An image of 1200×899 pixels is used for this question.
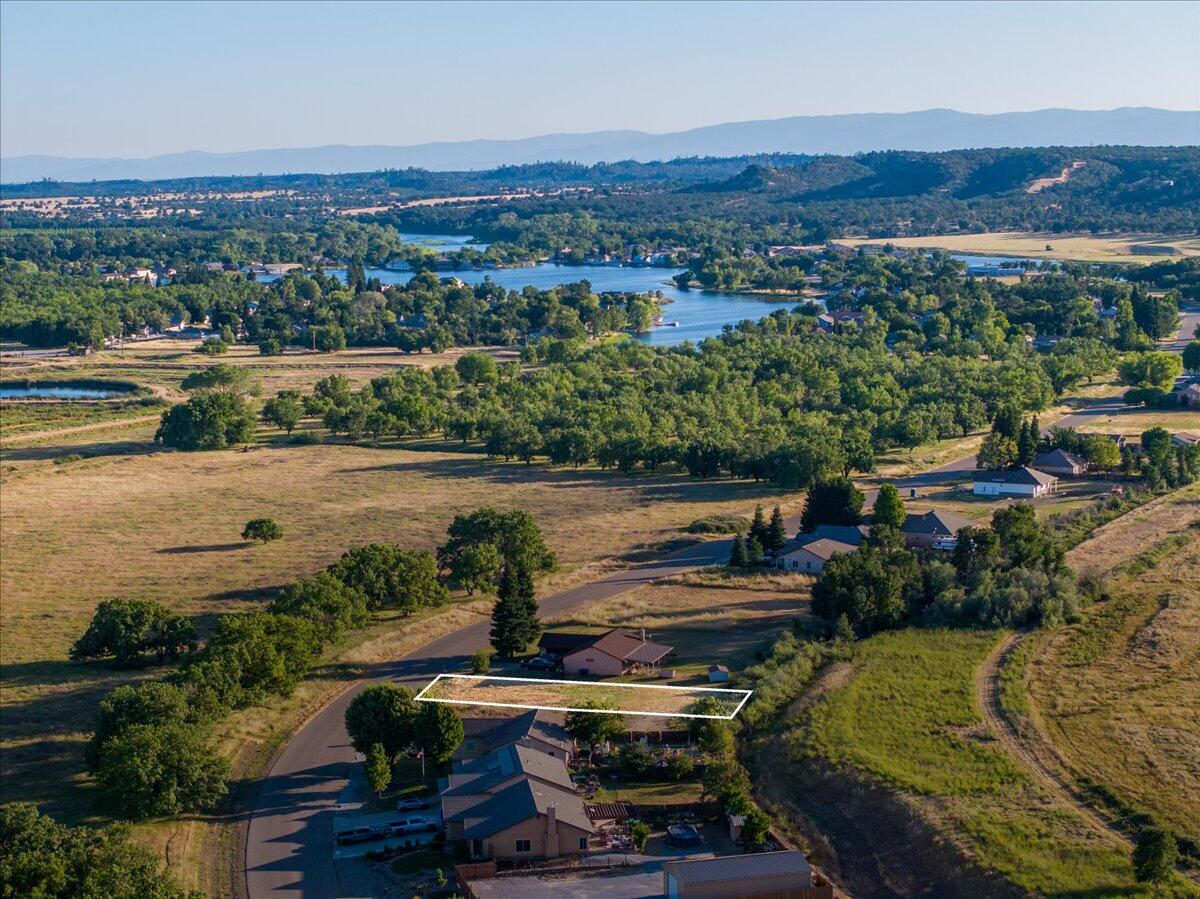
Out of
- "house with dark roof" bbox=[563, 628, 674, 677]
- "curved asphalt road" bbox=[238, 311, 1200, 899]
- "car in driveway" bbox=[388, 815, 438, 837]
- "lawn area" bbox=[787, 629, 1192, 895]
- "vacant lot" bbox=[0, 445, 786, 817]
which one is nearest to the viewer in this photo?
"lawn area" bbox=[787, 629, 1192, 895]

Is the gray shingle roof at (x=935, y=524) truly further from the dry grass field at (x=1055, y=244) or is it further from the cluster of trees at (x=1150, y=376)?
the dry grass field at (x=1055, y=244)

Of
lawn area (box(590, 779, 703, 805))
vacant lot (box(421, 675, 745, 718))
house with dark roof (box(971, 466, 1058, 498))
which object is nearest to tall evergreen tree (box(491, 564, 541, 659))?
vacant lot (box(421, 675, 745, 718))

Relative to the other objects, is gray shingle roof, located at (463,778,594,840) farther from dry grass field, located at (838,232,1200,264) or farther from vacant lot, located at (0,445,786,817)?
dry grass field, located at (838,232,1200,264)

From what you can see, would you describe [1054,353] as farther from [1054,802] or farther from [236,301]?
[236,301]

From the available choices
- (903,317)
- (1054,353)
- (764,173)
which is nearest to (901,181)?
(764,173)

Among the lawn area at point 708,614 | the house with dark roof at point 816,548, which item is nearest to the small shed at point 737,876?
the lawn area at point 708,614
